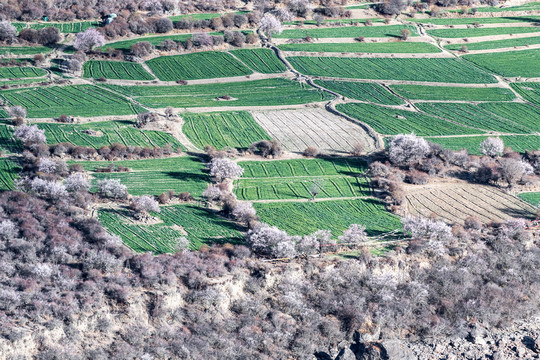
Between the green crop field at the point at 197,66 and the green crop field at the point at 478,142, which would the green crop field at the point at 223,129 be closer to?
the green crop field at the point at 197,66

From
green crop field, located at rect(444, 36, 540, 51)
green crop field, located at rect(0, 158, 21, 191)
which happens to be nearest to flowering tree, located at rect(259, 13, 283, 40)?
green crop field, located at rect(444, 36, 540, 51)

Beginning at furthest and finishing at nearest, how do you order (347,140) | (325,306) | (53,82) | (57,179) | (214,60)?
(214,60)
(53,82)
(347,140)
(57,179)
(325,306)

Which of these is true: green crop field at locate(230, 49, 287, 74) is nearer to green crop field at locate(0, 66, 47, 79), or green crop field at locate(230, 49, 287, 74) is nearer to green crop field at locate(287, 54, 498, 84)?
green crop field at locate(287, 54, 498, 84)

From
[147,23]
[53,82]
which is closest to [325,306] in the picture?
[53,82]

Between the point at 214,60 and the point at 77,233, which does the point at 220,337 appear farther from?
the point at 214,60

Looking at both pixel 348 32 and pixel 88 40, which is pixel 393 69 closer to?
pixel 348 32

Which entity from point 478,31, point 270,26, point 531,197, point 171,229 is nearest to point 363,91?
point 270,26

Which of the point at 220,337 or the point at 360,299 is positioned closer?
the point at 220,337
